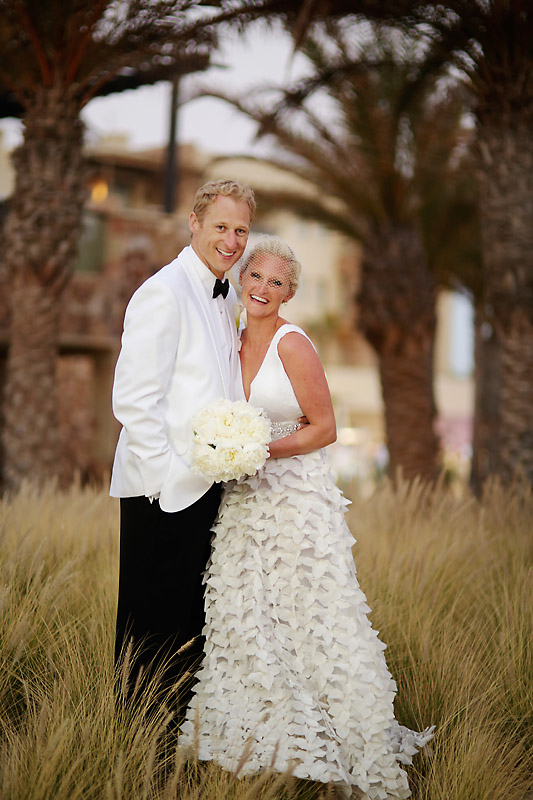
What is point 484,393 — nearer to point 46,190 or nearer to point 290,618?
point 46,190

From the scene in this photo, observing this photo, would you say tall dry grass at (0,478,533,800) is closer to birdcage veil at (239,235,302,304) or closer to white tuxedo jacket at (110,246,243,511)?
white tuxedo jacket at (110,246,243,511)

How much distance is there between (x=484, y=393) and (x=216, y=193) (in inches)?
491

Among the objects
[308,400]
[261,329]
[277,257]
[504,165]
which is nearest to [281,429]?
[308,400]

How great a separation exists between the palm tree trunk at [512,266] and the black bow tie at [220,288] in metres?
5.19

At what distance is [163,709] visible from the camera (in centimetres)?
332

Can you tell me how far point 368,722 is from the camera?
3.37 metres

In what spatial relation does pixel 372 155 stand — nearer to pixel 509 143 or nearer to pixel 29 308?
pixel 509 143

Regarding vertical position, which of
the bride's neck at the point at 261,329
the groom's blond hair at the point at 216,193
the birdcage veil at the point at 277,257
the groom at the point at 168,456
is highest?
the groom's blond hair at the point at 216,193

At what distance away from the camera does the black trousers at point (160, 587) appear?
137 inches

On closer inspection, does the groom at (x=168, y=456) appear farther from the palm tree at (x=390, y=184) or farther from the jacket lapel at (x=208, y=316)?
the palm tree at (x=390, y=184)

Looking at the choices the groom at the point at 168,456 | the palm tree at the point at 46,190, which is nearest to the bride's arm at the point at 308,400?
the groom at the point at 168,456

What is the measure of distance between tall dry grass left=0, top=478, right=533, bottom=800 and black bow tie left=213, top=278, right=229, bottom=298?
145 cm

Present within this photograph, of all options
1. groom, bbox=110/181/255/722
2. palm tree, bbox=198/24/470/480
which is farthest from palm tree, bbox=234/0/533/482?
groom, bbox=110/181/255/722

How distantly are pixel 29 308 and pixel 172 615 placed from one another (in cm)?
599
